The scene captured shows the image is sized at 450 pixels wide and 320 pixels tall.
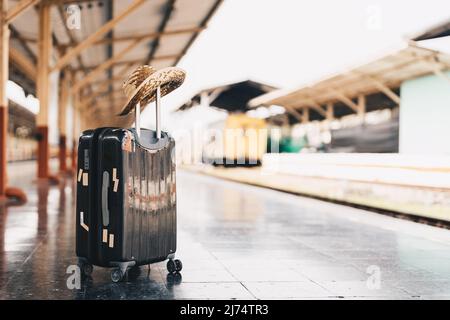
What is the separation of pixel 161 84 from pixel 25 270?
1765mm

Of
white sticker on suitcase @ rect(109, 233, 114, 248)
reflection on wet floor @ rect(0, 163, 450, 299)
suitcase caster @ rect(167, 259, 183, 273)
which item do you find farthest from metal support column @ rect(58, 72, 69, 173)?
white sticker on suitcase @ rect(109, 233, 114, 248)

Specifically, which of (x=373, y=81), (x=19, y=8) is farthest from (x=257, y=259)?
(x=373, y=81)

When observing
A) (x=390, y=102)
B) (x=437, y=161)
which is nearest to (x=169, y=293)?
(x=437, y=161)

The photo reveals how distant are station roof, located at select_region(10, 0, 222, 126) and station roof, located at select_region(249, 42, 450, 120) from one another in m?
4.67

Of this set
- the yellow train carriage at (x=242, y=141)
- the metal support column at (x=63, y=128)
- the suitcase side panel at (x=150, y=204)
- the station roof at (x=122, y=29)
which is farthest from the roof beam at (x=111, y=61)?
the suitcase side panel at (x=150, y=204)

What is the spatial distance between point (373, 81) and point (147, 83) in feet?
44.8

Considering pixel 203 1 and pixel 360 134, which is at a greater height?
pixel 203 1

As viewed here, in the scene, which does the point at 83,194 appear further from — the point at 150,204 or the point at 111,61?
the point at 111,61

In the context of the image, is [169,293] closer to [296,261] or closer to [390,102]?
[296,261]

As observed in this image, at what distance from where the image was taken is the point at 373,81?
16469mm

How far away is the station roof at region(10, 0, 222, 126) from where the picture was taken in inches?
573

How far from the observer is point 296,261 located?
15.6 ft

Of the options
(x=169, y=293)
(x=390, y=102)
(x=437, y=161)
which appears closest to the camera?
(x=169, y=293)

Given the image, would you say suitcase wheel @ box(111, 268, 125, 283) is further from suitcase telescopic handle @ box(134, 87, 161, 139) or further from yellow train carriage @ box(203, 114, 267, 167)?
yellow train carriage @ box(203, 114, 267, 167)
